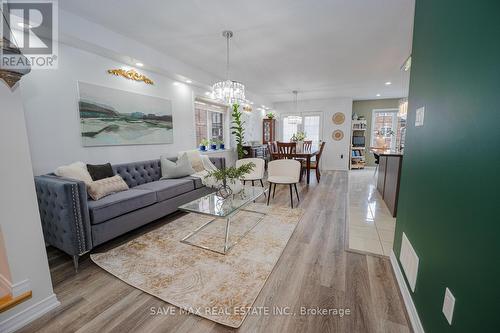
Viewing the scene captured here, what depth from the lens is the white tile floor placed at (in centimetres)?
232

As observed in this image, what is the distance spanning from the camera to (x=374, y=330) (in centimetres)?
130

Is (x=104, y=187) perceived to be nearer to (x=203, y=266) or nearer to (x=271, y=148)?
(x=203, y=266)

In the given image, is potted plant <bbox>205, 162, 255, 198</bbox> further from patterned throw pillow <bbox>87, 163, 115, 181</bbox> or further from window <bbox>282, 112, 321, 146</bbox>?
window <bbox>282, 112, 321, 146</bbox>

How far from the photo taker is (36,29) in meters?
2.17

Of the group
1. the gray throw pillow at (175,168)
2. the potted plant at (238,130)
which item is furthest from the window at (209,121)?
the gray throw pillow at (175,168)

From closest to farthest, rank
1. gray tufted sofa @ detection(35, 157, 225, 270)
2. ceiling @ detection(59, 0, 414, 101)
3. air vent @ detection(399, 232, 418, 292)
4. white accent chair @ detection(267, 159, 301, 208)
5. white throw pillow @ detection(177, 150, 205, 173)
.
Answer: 1. air vent @ detection(399, 232, 418, 292)
2. gray tufted sofa @ detection(35, 157, 225, 270)
3. ceiling @ detection(59, 0, 414, 101)
4. white accent chair @ detection(267, 159, 301, 208)
5. white throw pillow @ detection(177, 150, 205, 173)

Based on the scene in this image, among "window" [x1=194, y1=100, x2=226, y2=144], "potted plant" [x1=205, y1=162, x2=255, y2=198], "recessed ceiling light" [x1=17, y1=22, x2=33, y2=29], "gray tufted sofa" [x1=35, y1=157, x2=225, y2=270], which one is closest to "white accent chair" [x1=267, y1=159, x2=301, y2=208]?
"potted plant" [x1=205, y1=162, x2=255, y2=198]

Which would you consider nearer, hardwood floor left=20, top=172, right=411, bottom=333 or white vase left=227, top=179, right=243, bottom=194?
hardwood floor left=20, top=172, right=411, bottom=333

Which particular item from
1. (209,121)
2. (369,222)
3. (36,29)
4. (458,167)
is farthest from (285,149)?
(36,29)

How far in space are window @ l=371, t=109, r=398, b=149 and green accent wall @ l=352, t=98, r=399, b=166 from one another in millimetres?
125

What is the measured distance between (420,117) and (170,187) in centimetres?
283

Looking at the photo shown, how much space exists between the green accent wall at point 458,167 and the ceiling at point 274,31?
105 cm

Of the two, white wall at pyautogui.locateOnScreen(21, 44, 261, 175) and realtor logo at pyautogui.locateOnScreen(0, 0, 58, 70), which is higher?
realtor logo at pyautogui.locateOnScreen(0, 0, 58, 70)

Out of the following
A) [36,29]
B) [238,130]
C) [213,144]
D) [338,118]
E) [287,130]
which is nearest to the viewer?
[36,29]
